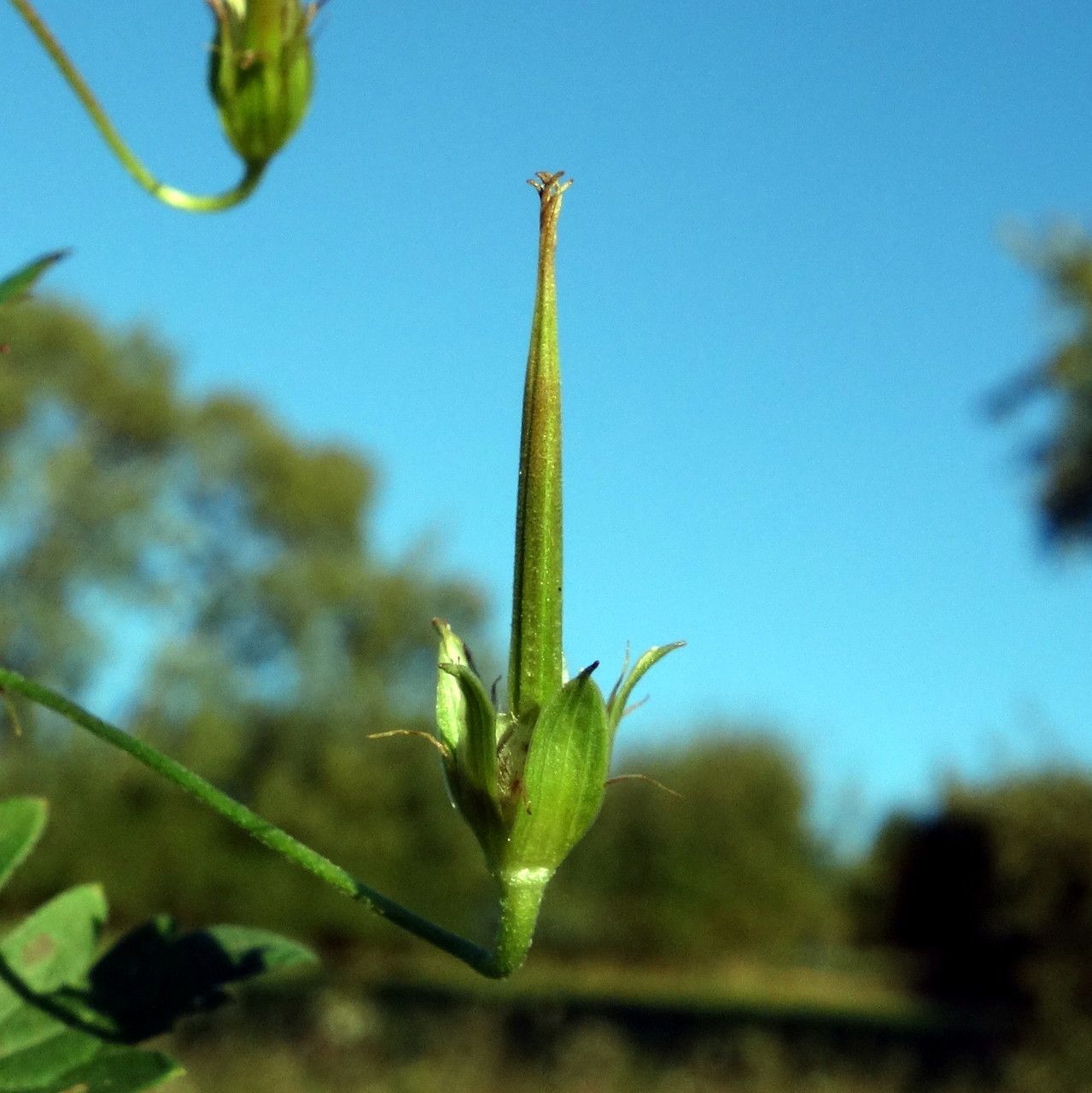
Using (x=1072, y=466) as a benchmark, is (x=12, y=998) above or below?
below

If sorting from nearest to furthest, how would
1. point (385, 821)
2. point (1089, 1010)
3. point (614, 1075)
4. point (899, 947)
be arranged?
1. point (614, 1075)
2. point (1089, 1010)
3. point (899, 947)
4. point (385, 821)

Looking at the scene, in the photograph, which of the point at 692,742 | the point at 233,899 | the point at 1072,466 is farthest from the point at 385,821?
Answer: the point at 1072,466

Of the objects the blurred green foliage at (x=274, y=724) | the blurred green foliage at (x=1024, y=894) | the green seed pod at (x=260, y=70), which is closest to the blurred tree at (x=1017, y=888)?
the blurred green foliage at (x=1024, y=894)

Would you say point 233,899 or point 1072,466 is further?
point 233,899

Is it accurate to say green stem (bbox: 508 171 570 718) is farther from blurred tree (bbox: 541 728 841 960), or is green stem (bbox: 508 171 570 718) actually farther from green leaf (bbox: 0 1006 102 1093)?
blurred tree (bbox: 541 728 841 960)

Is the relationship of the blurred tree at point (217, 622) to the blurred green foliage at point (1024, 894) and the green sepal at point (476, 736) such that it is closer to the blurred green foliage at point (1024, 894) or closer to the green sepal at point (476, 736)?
the blurred green foliage at point (1024, 894)

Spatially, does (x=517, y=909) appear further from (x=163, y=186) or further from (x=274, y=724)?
(x=274, y=724)

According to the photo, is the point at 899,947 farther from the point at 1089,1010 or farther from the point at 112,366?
the point at 112,366

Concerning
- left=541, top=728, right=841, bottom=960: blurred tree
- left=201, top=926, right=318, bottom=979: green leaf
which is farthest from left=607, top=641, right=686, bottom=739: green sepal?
left=541, top=728, right=841, bottom=960: blurred tree
